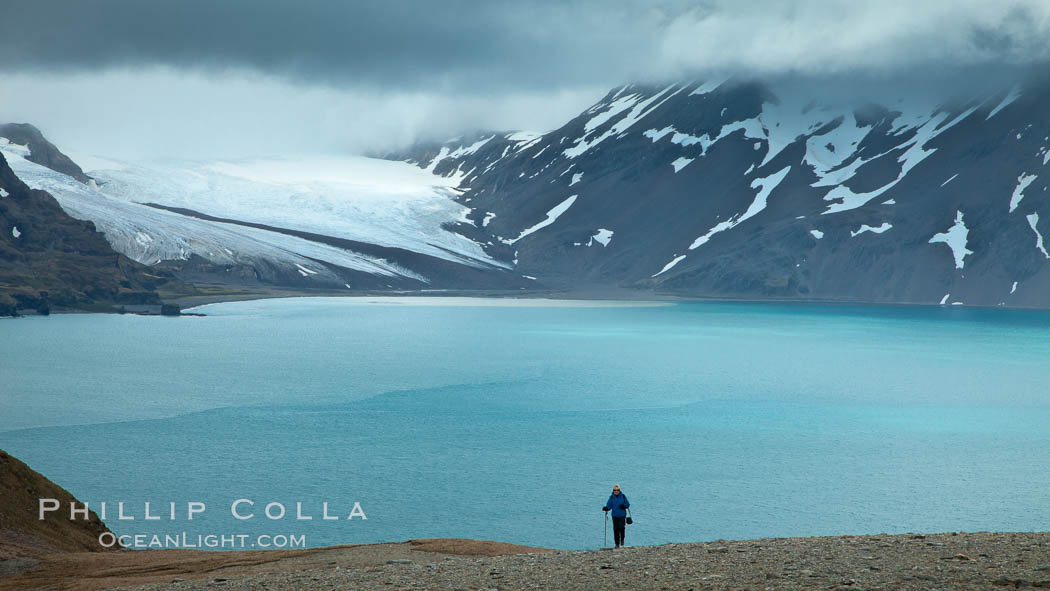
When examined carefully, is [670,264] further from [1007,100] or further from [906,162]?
[1007,100]

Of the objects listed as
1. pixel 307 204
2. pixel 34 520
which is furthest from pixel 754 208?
pixel 34 520

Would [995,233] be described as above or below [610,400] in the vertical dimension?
above

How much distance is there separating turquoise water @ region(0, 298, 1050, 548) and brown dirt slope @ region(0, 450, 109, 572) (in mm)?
3085

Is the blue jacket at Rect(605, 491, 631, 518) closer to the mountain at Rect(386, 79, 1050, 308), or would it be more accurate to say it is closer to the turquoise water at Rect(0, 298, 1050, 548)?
the turquoise water at Rect(0, 298, 1050, 548)

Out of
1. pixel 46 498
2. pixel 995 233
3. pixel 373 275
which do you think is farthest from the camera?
pixel 373 275

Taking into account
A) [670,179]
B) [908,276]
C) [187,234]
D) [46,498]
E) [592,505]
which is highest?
[670,179]

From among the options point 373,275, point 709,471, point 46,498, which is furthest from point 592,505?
point 373,275

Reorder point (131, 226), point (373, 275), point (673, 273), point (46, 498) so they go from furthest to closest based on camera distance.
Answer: point (673, 273) → point (373, 275) → point (131, 226) → point (46, 498)

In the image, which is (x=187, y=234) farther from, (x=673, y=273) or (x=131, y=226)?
(x=673, y=273)

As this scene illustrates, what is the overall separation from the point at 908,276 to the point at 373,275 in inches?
2915

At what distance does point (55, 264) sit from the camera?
309ft

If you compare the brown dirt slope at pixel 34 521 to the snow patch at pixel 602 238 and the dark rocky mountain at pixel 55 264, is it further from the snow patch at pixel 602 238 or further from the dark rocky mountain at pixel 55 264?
the snow patch at pixel 602 238

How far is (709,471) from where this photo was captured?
85.5 ft

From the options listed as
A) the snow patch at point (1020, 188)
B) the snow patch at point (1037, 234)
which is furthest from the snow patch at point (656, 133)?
the snow patch at point (1037, 234)
